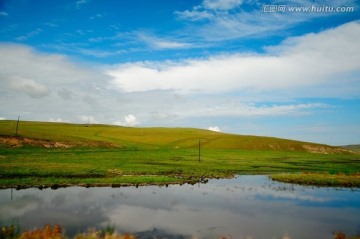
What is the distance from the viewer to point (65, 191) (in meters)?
36.5

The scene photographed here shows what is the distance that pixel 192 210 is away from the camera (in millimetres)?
29922

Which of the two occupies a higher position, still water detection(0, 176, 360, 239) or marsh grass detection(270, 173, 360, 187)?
marsh grass detection(270, 173, 360, 187)

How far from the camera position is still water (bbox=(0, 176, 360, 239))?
23.5m

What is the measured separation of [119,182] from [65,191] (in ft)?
25.8

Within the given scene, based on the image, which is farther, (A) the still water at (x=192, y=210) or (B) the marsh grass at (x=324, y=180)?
(B) the marsh grass at (x=324, y=180)

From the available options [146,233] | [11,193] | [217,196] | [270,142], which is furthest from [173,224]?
[270,142]

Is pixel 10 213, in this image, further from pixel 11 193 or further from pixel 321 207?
pixel 321 207

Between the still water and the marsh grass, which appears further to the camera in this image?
the marsh grass

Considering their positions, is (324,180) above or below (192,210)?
above

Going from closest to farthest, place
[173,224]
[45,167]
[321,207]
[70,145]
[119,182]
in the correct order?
[173,224] < [321,207] < [119,182] < [45,167] < [70,145]

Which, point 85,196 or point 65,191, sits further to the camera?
point 65,191

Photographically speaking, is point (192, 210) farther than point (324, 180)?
No

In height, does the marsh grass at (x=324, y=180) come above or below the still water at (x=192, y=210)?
above

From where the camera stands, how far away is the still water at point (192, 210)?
77.2 ft
